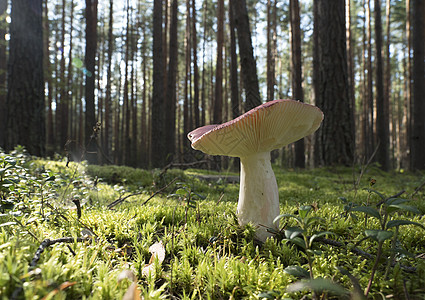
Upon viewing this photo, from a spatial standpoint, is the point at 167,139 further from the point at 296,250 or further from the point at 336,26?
the point at 296,250

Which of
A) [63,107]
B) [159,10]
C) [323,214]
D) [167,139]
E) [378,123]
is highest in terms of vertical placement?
[159,10]

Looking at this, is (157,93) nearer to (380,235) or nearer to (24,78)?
(24,78)

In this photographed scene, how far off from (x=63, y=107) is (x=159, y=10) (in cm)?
1170

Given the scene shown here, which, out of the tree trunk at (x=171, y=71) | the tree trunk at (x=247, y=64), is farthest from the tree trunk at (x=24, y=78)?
the tree trunk at (x=171, y=71)

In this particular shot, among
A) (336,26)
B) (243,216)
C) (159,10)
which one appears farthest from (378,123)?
(243,216)

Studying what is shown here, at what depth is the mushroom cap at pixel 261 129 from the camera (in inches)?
63.4

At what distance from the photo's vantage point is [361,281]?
139cm

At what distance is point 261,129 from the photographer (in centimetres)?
177

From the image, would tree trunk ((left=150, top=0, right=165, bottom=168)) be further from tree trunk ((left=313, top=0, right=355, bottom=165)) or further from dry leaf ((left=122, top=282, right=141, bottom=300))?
dry leaf ((left=122, top=282, right=141, bottom=300))

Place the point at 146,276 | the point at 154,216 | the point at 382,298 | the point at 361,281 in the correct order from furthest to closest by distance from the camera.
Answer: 1. the point at 154,216
2. the point at 146,276
3. the point at 361,281
4. the point at 382,298

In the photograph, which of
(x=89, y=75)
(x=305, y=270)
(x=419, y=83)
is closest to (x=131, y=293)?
(x=305, y=270)

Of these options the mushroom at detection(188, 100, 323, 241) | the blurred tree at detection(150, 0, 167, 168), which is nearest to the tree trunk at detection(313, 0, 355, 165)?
the mushroom at detection(188, 100, 323, 241)

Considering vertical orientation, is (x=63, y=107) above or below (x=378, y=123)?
above

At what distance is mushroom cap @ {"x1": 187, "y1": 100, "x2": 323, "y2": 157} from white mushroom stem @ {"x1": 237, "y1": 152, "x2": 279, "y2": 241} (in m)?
0.10
